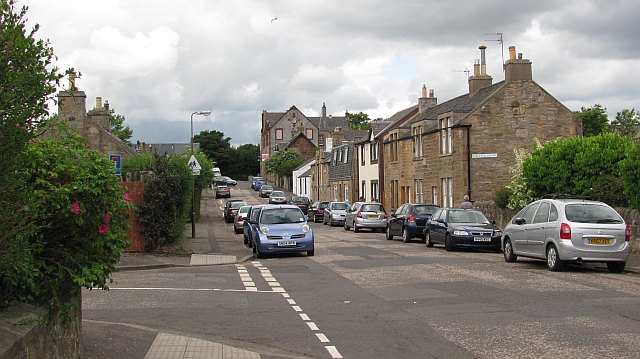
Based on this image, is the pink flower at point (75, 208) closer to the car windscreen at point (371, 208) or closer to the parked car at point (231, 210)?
the car windscreen at point (371, 208)

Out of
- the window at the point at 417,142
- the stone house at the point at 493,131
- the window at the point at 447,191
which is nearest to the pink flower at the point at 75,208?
the stone house at the point at 493,131

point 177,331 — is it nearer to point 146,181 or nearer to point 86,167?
point 86,167

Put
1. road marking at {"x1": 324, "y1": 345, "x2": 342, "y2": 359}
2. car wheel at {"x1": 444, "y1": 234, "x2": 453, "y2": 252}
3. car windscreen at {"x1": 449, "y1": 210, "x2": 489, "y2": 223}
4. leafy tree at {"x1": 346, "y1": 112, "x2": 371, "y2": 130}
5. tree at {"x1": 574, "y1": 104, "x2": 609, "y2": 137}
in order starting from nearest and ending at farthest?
road marking at {"x1": 324, "y1": 345, "x2": 342, "y2": 359} < car wheel at {"x1": 444, "y1": 234, "x2": 453, "y2": 252} < car windscreen at {"x1": 449, "y1": 210, "x2": 489, "y2": 223} < tree at {"x1": 574, "y1": 104, "x2": 609, "y2": 137} < leafy tree at {"x1": 346, "y1": 112, "x2": 371, "y2": 130}

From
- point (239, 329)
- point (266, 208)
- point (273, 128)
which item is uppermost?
point (273, 128)

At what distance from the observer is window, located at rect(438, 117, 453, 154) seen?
4028cm

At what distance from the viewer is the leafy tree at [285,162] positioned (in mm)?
109000

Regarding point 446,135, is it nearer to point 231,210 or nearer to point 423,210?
point 423,210

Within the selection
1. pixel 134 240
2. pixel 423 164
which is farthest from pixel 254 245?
pixel 423 164

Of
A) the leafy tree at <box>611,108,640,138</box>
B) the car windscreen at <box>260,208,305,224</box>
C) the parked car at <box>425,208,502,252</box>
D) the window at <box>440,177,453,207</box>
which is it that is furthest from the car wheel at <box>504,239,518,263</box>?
the leafy tree at <box>611,108,640,138</box>

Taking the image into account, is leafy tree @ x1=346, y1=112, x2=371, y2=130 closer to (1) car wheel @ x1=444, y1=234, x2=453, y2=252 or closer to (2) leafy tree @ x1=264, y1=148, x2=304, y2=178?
(2) leafy tree @ x1=264, y1=148, x2=304, y2=178

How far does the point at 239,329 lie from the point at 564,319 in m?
4.64

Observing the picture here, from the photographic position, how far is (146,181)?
78.2ft

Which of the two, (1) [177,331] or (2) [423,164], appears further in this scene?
(2) [423,164]

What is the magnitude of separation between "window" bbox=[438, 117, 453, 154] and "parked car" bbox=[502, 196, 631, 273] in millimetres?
21458
